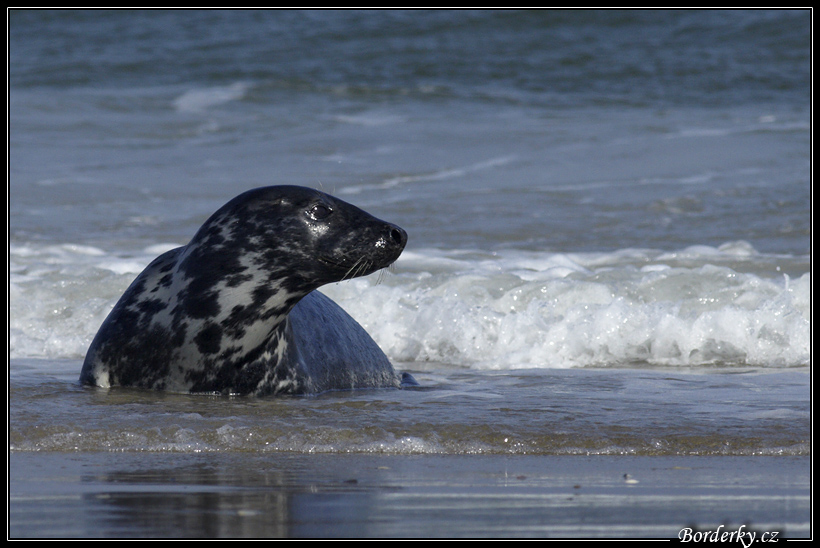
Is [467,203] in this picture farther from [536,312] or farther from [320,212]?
[320,212]

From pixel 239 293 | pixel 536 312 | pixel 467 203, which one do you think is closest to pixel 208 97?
pixel 467 203

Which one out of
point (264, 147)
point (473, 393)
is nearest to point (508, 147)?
point (264, 147)

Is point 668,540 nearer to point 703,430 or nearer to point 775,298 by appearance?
point 703,430

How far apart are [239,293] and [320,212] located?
1.53ft

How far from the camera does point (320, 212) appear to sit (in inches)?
176

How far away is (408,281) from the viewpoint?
7660 millimetres

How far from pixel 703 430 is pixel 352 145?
1152cm

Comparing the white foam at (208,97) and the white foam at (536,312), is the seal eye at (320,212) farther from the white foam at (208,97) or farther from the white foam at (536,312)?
the white foam at (208,97)

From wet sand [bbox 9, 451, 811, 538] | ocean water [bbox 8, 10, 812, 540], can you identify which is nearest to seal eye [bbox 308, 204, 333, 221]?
ocean water [bbox 8, 10, 812, 540]

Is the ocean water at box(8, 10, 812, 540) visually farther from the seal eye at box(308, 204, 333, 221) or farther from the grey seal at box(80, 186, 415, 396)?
the seal eye at box(308, 204, 333, 221)

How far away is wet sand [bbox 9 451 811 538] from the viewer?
2.65 metres

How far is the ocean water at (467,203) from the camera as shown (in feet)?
13.5

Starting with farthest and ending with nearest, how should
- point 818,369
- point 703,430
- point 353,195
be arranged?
point 353,195, point 818,369, point 703,430

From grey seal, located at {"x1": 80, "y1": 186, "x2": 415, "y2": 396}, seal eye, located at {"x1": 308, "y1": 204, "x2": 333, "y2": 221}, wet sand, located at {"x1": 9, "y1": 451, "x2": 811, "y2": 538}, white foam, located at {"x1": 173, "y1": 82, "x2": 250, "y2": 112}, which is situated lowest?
wet sand, located at {"x1": 9, "y1": 451, "x2": 811, "y2": 538}
